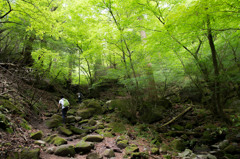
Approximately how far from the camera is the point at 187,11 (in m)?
4.21

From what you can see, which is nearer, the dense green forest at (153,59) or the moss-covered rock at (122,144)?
the dense green forest at (153,59)

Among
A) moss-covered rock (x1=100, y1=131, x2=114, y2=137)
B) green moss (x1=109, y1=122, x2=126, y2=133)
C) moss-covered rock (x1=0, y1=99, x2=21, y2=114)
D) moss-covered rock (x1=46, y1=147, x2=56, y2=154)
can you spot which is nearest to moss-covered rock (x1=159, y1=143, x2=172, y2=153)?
green moss (x1=109, y1=122, x2=126, y2=133)

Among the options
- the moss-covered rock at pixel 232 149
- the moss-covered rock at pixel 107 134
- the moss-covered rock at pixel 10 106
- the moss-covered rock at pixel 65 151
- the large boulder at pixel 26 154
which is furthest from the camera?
the moss-covered rock at pixel 107 134

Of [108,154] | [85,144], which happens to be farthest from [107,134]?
[108,154]

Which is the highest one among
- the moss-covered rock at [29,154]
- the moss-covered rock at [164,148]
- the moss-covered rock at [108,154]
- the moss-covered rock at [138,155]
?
the moss-covered rock at [29,154]

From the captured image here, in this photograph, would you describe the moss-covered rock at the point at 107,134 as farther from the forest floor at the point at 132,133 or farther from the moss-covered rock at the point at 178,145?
the moss-covered rock at the point at 178,145

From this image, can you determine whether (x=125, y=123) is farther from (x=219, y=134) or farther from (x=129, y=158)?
(x=219, y=134)

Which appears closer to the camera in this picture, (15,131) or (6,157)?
(6,157)

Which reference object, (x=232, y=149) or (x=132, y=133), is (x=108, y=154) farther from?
(x=232, y=149)

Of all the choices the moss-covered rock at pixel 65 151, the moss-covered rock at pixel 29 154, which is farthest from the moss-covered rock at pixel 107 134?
the moss-covered rock at pixel 29 154

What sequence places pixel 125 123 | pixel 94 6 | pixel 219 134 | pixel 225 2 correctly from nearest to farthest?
1. pixel 225 2
2. pixel 219 134
3. pixel 94 6
4. pixel 125 123

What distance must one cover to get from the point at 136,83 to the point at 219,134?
4.58 metres

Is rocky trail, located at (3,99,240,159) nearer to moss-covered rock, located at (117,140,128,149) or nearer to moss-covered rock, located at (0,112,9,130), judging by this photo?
moss-covered rock, located at (117,140,128,149)

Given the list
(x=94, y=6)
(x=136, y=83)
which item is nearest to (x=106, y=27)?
(x=94, y=6)
